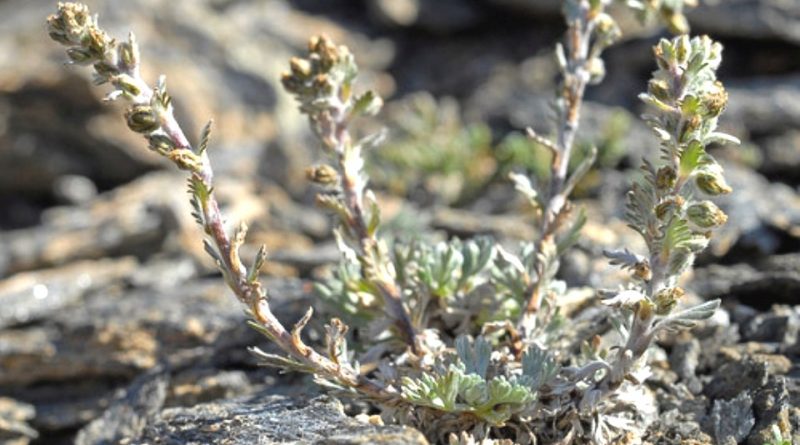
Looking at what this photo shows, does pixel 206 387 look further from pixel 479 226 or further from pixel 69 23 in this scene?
pixel 479 226

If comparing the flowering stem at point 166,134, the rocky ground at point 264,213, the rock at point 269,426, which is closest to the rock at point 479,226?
the rocky ground at point 264,213

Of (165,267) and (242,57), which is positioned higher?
(242,57)

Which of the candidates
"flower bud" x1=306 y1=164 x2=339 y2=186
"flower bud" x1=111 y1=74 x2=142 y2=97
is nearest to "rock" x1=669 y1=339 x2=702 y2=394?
"flower bud" x1=306 y1=164 x2=339 y2=186

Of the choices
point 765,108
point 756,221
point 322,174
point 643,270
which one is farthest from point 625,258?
point 765,108

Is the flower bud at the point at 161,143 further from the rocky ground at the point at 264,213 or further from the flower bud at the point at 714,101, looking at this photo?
the flower bud at the point at 714,101

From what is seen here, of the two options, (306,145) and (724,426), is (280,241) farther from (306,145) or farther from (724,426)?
(724,426)

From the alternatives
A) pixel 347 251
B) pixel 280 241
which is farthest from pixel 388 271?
pixel 280 241

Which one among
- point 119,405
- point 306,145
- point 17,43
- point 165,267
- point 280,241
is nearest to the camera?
point 119,405

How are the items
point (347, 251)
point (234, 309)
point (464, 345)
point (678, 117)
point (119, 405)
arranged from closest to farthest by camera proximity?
point (678, 117)
point (464, 345)
point (347, 251)
point (119, 405)
point (234, 309)
